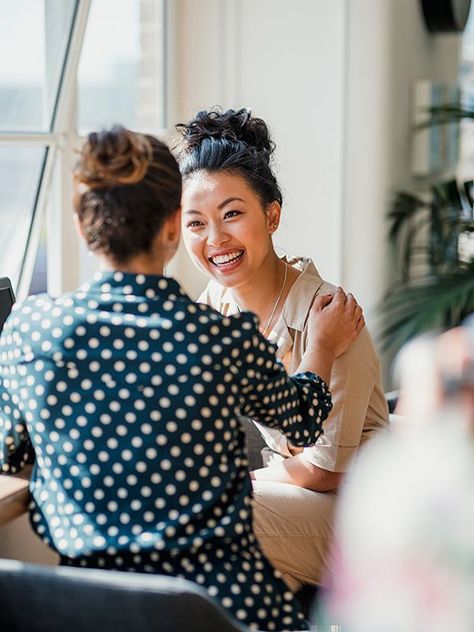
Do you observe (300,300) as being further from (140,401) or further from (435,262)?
(435,262)

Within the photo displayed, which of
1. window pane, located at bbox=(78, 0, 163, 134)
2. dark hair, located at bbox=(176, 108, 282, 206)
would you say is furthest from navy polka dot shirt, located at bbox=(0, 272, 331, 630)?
window pane, located at bbox=(78, 0, 163, 134)

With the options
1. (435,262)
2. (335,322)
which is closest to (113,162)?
(335,322)

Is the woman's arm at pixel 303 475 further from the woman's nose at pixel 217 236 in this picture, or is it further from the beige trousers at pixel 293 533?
the woman's nose at pixel 217 236

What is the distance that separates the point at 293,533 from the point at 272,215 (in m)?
0.70

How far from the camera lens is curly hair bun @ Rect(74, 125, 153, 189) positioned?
4.74 ft

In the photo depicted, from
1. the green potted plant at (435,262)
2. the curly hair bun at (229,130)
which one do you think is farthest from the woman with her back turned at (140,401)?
the green potted plant at (435,262)

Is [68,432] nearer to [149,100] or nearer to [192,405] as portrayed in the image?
[192,405]

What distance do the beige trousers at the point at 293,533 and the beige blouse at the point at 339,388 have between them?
9 centimetres

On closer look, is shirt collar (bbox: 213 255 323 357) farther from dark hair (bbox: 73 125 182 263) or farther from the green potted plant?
the green potted plant

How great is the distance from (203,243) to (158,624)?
117 centimetres

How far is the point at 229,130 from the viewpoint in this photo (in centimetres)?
229

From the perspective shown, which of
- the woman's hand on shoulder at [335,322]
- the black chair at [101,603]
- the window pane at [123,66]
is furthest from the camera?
the window pane at [123,66]

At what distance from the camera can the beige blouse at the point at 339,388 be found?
6.81ft

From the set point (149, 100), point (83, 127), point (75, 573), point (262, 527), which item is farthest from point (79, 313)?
point (149, 100)
